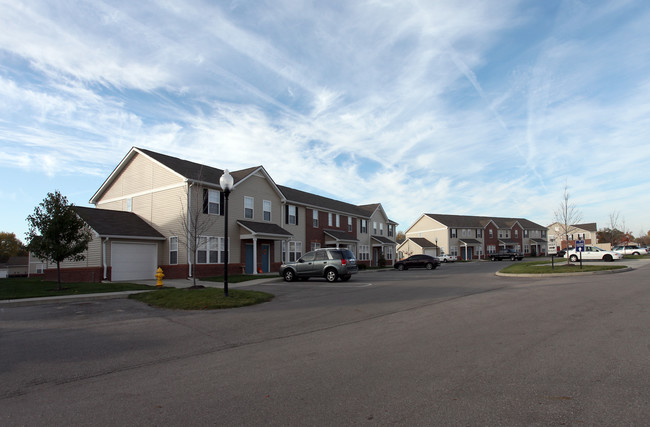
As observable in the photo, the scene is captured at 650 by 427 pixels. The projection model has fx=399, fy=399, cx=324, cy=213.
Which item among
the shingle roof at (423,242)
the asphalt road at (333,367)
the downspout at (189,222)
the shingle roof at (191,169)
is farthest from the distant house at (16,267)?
the asphalt road at (333,367)

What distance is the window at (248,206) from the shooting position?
28.2 metres

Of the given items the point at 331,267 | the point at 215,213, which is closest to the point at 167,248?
the point at 215,213

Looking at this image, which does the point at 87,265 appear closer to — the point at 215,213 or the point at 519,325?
the point at 215,213

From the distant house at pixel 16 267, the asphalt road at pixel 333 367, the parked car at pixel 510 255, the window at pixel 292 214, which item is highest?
the window at pixel 292 214

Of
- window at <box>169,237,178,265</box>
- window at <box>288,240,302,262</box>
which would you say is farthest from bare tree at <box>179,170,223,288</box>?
window at <box>288,240,302,262</box>

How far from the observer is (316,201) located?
38.2 meters

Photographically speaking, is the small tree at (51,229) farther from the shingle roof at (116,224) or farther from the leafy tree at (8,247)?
the leafy tree at (8,247)

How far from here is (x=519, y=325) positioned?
806 centimetres

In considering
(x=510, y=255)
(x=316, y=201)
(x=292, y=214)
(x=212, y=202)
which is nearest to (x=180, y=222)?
(x=212, y=202)

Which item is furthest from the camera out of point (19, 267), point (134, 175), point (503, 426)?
point (19, 267)

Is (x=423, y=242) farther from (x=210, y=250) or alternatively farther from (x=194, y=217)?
(x=194, y=217)

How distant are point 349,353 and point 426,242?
65.0 meters

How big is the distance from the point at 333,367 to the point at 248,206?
2377 centimetres

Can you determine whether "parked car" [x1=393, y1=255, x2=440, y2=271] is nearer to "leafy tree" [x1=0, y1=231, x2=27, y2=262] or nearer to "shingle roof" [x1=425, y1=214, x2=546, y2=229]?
"shingle roof" [x1=425, y1=214, x2=546, y2=229]
